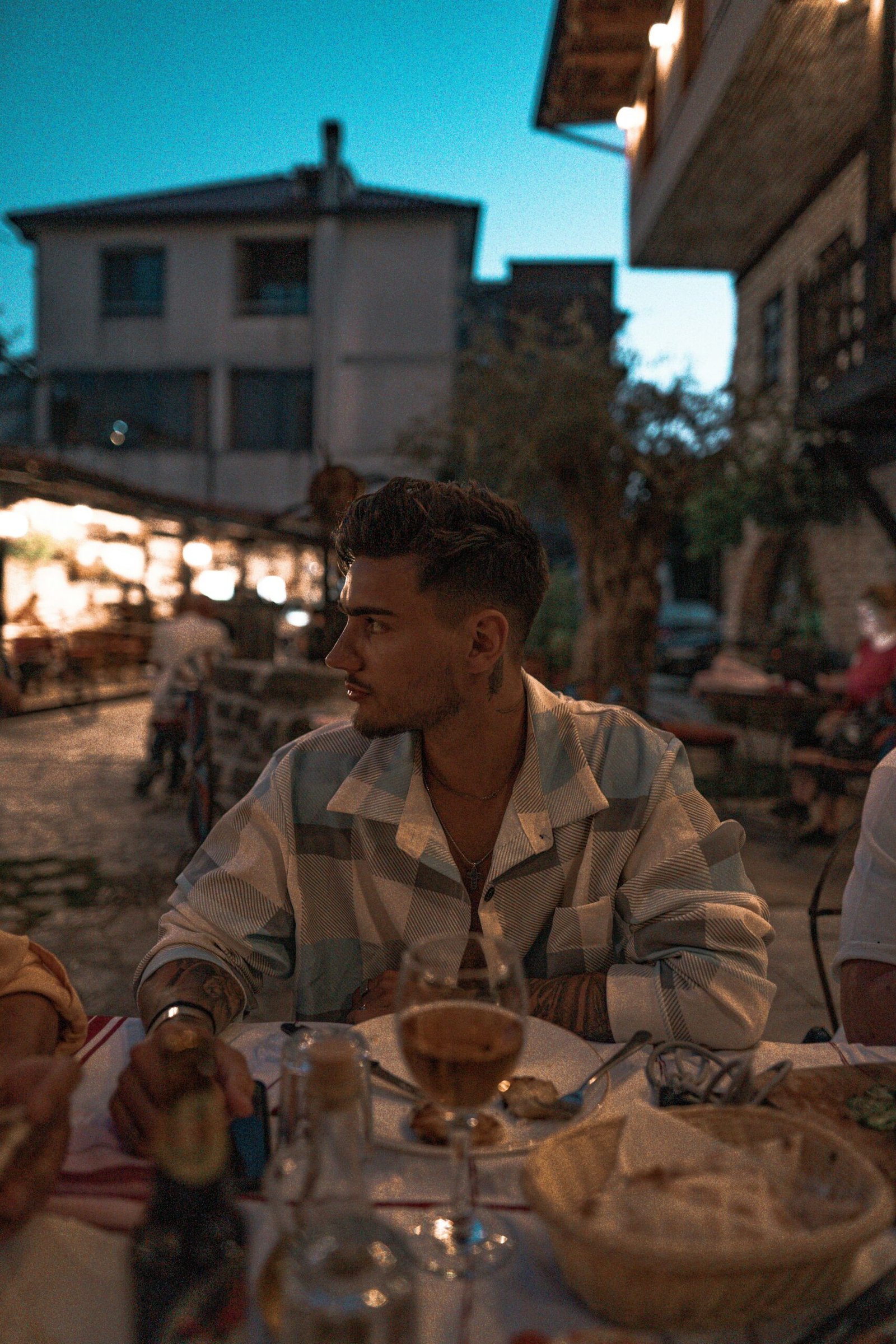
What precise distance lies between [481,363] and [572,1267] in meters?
9.78

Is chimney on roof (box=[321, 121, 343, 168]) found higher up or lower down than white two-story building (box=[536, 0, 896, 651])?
higher up

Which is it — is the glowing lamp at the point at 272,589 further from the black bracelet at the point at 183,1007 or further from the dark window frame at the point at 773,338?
the black bracelet at the point at 183,1007

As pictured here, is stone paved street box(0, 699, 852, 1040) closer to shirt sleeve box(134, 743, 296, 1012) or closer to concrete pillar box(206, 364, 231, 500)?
shirt sleeve box(134, 743, 296, 1012)

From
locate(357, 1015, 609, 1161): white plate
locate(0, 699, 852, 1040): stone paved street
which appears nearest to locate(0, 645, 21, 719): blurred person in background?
locate(0, 699, 852, 1040): stone paved street

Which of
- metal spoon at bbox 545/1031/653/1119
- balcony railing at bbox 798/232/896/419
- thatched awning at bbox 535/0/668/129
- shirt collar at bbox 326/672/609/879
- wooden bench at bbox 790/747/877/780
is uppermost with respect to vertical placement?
thatched awning at bbox 535/0/668/129

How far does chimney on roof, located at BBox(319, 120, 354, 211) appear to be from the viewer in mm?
21859

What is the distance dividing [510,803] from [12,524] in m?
12.4

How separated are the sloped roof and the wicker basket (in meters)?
23.2

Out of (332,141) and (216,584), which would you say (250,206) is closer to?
(332,141)

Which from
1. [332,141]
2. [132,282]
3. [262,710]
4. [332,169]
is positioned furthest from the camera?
[132,282]

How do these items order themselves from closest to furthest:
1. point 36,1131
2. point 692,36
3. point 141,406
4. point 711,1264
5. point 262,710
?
point 711,1264 → point 36,1131 → point 262,710 → point 692,36 → point 141,406

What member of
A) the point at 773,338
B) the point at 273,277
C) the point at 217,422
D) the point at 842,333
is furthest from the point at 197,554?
the point at 842,333

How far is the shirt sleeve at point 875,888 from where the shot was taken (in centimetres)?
180

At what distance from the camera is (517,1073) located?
49.9 inches
